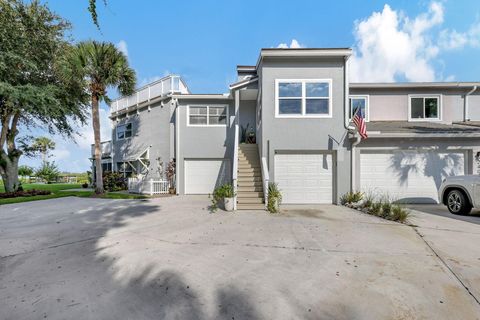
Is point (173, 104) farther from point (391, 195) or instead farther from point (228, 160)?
point (391, 195)

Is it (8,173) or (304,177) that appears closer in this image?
(304,177)

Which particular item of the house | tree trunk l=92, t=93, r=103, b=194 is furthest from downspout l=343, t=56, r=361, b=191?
tree trunk l=92, t=93, r=103, b=194

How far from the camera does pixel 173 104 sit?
46.8ft

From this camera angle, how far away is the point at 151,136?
49.8 ft

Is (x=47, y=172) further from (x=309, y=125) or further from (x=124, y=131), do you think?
(x=309, y=125)

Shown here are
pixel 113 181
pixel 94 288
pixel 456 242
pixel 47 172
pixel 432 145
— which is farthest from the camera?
pixel 47 172

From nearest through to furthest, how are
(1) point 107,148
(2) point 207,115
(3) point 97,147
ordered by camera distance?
(3) point 97,147
(2) point 207,115
(1) point 107,148

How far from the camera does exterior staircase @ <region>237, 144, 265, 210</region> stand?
345 inches

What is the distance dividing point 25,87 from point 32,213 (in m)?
7.24

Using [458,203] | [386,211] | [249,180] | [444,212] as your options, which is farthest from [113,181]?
[458,203]

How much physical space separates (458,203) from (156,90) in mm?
15840

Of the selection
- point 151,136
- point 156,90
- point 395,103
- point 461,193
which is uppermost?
point 156,90

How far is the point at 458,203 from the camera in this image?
25.3 ft

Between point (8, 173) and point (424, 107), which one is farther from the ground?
point (424, 107)
